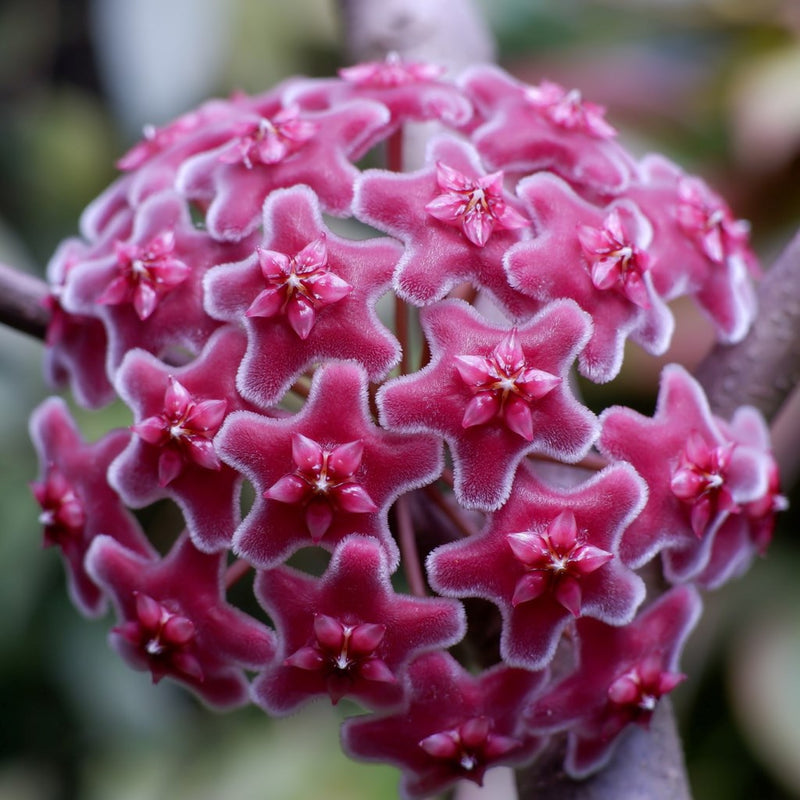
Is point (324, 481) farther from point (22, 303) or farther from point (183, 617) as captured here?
point (22, 303)

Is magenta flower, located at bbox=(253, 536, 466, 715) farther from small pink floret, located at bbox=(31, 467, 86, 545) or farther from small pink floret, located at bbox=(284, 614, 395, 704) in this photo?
small pink floret, located at bbox=(31, 467, 86, 545)

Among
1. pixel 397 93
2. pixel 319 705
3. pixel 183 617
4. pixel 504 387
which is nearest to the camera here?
pixel 504 387

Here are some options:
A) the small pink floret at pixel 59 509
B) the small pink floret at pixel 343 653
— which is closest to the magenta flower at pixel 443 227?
the small pink floret at pixel 343 653

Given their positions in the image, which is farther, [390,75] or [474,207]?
[390,75]

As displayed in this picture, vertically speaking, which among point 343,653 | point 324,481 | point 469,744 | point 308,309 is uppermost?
point 308,309

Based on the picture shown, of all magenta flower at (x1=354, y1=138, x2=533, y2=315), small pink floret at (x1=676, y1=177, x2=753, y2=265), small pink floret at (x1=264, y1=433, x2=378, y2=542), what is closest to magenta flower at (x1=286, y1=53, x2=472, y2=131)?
magenta flower at (x1=354, y1=138, x2=533, y2=315)

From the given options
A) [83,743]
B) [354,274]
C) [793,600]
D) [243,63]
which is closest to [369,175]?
[354,274]

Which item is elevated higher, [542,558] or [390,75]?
[390,75]

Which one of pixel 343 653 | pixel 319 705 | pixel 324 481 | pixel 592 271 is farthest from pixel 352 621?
pixel 319 705
